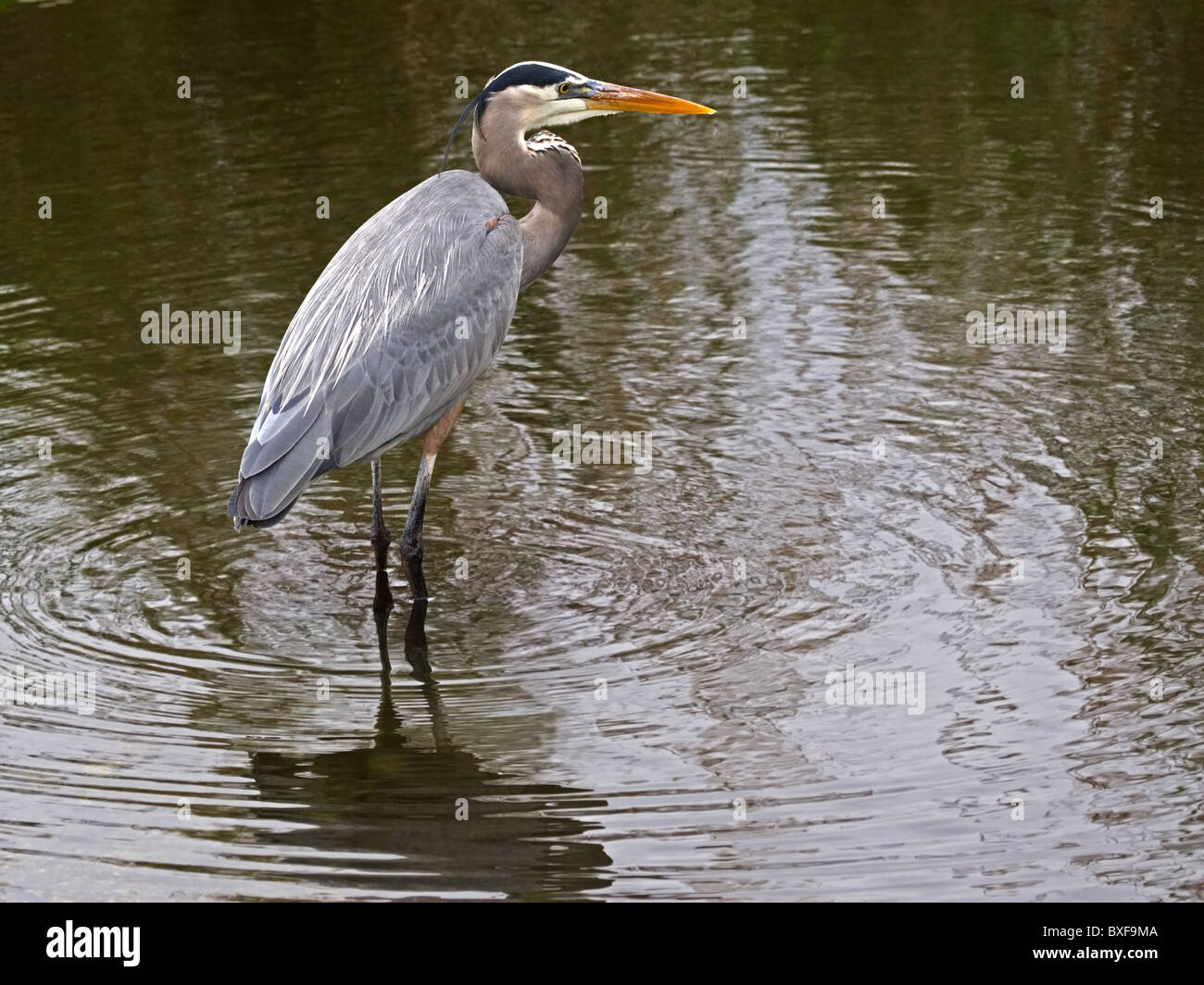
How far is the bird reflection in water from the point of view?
559cm

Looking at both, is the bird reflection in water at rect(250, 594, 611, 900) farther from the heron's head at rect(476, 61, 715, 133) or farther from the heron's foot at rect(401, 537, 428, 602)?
the heron's head at rect(476, 61, 715, 133)

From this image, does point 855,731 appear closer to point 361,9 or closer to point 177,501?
Answer: point 177,501

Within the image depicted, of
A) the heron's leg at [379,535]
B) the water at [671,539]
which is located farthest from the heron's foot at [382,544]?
the water at [671,539]

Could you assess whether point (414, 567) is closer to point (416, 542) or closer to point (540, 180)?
point (416, 542)

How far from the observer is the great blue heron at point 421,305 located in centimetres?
734

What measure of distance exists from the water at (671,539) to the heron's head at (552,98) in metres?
1.75

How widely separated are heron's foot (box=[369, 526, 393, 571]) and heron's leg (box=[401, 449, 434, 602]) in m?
0.07

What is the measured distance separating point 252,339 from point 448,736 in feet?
15.6

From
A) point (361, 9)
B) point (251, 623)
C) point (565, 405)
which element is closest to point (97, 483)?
point (251, 623)

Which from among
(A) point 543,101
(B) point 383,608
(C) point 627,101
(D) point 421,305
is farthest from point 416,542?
(C) point 627,101

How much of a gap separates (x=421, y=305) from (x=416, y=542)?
102 centimetres

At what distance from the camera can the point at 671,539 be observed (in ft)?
26.0

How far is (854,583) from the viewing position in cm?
743

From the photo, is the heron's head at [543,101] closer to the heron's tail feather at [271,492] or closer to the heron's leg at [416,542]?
the heron's leg at [416,542]
